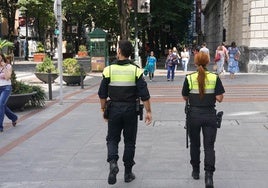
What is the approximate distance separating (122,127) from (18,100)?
291 inches

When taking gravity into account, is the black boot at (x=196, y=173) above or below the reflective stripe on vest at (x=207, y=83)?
below

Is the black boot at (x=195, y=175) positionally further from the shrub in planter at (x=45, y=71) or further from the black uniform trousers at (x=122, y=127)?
the shrub in planter at (x=45, y=71)

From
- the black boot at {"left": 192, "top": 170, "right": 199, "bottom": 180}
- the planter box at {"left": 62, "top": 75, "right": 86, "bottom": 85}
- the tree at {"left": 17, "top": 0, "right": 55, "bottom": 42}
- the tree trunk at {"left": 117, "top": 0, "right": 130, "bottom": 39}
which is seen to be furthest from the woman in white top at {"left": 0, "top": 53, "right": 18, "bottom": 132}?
the tree at {"left": 17, "top": 0, "right": 55, "bottom": 42}

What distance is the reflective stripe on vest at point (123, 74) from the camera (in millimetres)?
6289

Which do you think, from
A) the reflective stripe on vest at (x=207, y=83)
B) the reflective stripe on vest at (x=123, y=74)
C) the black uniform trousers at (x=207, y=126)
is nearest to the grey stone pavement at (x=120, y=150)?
the black uniform trousers at (x=207, y=126)

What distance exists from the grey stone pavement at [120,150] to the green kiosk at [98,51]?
16.5 metres

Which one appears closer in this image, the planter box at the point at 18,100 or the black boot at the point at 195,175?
the black boot at the point at 195,175

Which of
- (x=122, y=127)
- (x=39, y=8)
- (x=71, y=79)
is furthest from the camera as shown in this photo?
(x=39, y=8)

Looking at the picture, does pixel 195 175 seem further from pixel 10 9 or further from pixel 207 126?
pixel 10 9

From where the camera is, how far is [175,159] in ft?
25.4

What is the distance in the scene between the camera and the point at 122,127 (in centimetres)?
647

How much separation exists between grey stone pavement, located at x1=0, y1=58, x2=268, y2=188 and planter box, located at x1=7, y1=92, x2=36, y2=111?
0.83 ft

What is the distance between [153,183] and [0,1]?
43403 mm

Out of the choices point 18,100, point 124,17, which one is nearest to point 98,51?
point 124,17
